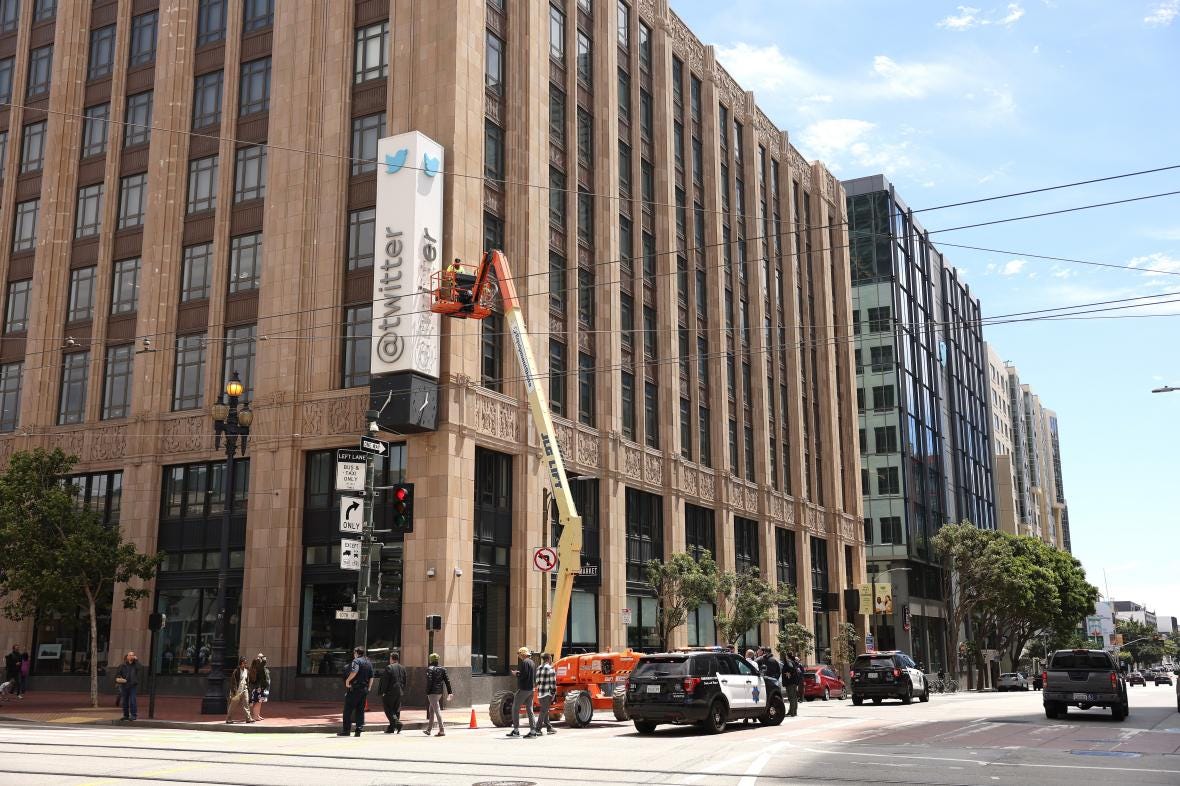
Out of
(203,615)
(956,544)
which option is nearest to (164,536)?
(203,615)

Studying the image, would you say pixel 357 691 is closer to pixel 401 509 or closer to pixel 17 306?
pixel 401 509

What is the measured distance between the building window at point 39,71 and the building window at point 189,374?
14.9 meters

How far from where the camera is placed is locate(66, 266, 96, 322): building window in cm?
4338

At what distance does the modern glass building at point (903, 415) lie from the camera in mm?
81688

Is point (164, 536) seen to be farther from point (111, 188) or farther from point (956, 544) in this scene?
point (956, 544)

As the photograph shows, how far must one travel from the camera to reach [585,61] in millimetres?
47594

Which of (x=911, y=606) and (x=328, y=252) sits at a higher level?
(x=328, y=252)

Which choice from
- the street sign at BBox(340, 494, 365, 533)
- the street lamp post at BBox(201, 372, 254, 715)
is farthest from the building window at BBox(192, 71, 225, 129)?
the street sign at BBox(340, 494, 365, 533)

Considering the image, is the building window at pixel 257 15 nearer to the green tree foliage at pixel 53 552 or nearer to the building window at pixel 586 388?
the building window at pixel 586 388

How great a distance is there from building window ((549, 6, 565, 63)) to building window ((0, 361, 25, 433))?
83.3ft

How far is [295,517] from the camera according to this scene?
121 ft

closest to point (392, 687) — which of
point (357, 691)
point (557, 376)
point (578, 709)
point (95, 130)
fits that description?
point (357, 691)

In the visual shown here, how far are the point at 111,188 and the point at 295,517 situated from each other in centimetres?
1696

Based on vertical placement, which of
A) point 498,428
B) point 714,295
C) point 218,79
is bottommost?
point 498,428
